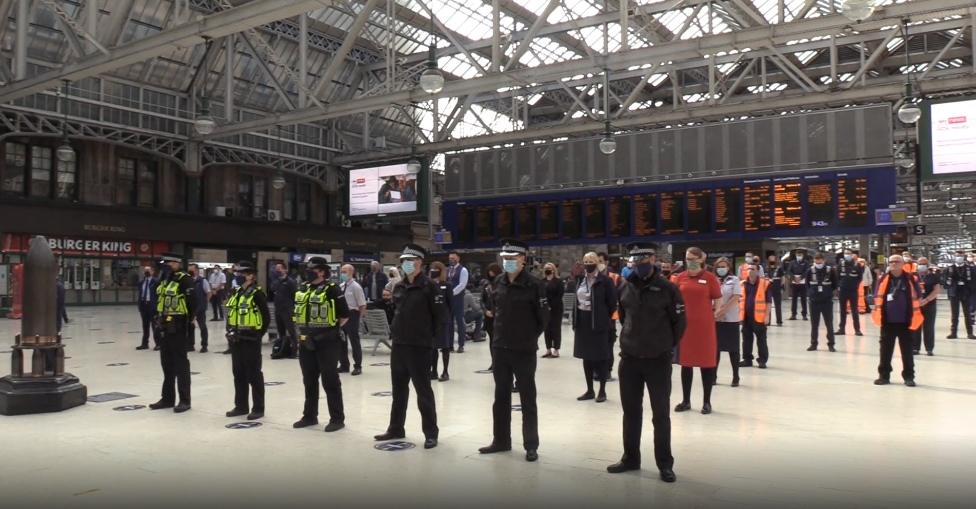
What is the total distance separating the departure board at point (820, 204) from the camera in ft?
63.6

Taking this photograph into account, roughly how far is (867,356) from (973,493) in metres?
7.58

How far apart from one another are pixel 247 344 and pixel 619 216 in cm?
1704

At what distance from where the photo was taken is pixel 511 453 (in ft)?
16.9

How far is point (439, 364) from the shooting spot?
34.9ft

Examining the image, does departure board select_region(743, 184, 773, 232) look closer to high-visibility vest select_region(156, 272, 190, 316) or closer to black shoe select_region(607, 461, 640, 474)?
high-visibility vest select_region(156, 272, 190, 316)

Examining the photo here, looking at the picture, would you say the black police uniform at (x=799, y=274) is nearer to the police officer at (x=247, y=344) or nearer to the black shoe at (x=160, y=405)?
the police officer at (x=247, y=344)

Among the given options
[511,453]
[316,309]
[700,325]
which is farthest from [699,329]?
[316,309]

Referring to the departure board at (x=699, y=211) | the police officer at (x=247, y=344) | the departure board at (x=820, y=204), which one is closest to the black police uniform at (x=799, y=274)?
the departure board at (x=820, y=204)

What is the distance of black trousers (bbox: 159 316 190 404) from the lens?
267 inches

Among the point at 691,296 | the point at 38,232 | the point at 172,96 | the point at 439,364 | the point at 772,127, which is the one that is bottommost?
the point at 439,364

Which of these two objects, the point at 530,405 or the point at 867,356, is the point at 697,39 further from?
the point at 530,405

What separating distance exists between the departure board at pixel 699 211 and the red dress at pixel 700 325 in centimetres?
1462

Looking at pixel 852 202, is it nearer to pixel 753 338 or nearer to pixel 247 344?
pixel 753 338

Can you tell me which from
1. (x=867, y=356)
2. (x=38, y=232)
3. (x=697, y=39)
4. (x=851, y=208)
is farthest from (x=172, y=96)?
(x=867, y=356)
